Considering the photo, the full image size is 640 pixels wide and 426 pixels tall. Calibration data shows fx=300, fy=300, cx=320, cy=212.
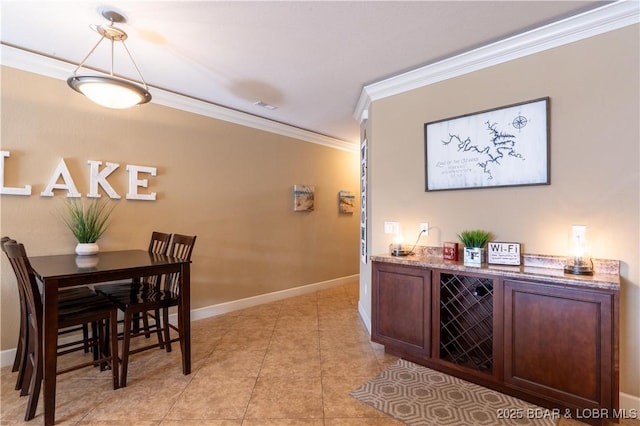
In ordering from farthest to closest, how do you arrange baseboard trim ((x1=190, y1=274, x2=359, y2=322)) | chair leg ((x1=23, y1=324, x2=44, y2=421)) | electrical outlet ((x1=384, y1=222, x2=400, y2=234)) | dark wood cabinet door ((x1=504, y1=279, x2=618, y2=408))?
baseboard trim ((x1=190, y1=274, x2=359, y2=322)) → electrical outlet ((x1=384, y1=222, x2=400, y2=234)) → chair leg ((x1=23, y1=324, x2=44, y2=421)) → dark wood cabinet door ((x1=504, y1=279, x2=618, y2=408))

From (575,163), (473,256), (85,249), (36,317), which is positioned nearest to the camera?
(36,317)

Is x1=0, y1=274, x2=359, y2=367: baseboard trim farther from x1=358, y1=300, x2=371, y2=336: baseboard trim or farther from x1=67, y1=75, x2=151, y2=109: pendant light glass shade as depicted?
→ x1=67, y1=75, x2=151, y2=109: pendant light glass shade

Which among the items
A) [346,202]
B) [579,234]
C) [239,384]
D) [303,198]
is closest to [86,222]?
[239,384]

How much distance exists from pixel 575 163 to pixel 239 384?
2.81 metres

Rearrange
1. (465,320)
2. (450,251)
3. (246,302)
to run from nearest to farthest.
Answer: (465,320) < (450,251) < (246,302)

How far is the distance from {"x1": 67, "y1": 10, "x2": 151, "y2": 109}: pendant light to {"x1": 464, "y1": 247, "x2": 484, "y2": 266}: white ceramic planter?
2.55m

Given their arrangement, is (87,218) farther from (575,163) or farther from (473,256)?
(575,163)

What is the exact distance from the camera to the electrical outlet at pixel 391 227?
287cm

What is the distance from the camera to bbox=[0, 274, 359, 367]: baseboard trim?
7.98ft

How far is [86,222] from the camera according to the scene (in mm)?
2709

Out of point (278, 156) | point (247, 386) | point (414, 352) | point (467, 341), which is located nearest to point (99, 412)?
point (247, 386)

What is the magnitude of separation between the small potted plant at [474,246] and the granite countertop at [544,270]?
6 cm

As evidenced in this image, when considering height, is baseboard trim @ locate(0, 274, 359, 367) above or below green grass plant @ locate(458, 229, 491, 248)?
below

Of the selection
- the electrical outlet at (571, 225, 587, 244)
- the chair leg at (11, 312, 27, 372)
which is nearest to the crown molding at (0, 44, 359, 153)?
the chair leg at (11, 312, 27, 372)
